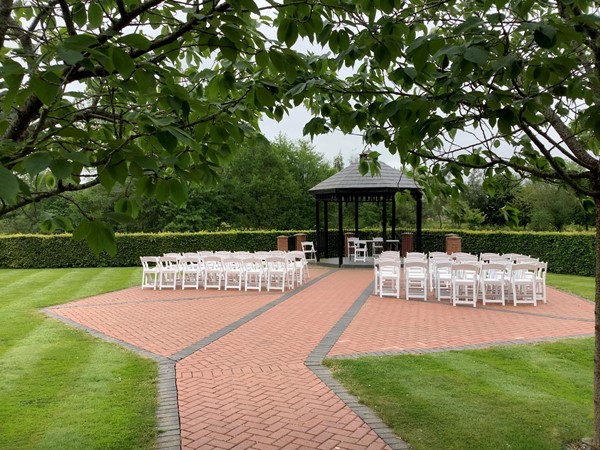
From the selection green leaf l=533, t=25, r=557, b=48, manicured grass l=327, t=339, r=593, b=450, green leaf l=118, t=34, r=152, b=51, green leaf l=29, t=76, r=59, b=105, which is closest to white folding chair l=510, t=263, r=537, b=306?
manicured grass l=327, t=339, r=593, b=450

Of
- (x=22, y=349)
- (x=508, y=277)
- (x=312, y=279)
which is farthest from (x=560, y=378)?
(x=312, y=279)

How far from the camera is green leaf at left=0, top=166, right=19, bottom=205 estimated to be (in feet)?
4.24

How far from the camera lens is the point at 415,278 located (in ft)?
40.7

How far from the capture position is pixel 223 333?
8.65 m

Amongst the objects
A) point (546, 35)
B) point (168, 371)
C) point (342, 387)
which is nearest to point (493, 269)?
point (342, 387)

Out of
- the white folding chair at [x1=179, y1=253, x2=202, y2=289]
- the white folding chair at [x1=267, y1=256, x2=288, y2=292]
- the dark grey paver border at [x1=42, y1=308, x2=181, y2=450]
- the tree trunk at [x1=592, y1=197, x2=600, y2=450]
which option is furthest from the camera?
the white folding chair at [x1=179, y1=253, x2=202, y2=289]

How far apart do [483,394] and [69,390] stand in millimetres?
4627

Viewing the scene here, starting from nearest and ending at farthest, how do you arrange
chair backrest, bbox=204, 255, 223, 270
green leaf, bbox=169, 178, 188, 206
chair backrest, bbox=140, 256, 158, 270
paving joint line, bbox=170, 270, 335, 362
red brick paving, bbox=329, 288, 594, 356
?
green leaf, bbox=169, 178, 188, 206
paving joint line, bbox=170, 270, 335, 362
red brick paving, bbox=329, 288, 594, 356
chair backrest, bbox=140, 256, 158, 270
chair backrest, bbox=204, 255, 223, 270

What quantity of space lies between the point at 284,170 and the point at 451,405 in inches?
1498

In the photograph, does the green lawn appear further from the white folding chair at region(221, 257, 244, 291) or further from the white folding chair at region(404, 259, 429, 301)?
the white folding chair at region(221, 257, 244, 291)

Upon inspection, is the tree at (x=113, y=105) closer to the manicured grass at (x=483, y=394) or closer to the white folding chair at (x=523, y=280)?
the manicured grass at (x=483, y=394)

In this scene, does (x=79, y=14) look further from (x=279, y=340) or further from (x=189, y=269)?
(x=189, y=269)

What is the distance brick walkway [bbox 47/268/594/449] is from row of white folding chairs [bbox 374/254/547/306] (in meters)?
0.40

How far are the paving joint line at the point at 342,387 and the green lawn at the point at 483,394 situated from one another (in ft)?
0.29
